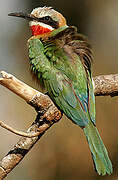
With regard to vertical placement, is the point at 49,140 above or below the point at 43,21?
below

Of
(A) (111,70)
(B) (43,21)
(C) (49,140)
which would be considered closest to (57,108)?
(B) (43,21)

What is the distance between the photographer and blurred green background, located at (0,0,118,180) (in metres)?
4.85

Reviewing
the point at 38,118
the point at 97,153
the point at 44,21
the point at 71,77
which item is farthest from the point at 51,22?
the point at 97,153

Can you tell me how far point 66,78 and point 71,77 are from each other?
3 centimetres

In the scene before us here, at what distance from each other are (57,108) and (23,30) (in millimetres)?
3274

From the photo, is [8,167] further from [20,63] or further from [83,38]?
[20,63]

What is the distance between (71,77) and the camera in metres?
3.15

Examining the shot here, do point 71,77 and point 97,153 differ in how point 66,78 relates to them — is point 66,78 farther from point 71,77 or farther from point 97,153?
point 97,153

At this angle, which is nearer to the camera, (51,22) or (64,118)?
(51,22)

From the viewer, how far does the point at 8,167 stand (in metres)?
2.91

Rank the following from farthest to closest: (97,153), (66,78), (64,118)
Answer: (64,118) < (66,78) < (97,153)

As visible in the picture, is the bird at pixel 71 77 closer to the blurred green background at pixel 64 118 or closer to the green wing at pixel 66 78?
the green wing at pixel 66 78

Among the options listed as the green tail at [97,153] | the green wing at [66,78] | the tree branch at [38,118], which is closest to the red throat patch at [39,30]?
the green wing at [66,78]

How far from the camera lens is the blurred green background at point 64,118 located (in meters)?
4.85
